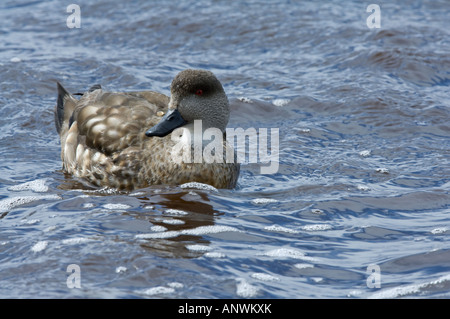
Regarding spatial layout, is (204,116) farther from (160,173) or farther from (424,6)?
(424,6)

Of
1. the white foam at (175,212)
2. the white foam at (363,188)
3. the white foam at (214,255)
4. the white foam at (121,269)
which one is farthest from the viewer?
the white foam at (363,188)

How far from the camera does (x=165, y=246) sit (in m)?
6.03

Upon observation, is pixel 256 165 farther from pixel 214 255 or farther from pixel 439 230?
pixel 214 255

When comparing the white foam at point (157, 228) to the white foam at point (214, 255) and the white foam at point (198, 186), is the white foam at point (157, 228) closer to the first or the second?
the white foam at point (214, 255)

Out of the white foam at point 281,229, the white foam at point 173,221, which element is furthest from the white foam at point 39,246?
the white foam at point 281,229

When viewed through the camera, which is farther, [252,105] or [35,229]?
[252,105]

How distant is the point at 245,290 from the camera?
17.6 ft

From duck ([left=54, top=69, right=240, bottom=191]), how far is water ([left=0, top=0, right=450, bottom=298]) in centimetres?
19

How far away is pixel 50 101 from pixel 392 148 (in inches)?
187

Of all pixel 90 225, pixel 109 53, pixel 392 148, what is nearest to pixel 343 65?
pixel 392 148

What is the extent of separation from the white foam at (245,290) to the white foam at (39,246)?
1.63 m

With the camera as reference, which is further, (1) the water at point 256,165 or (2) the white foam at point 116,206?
(2) the white foam at point 116,206

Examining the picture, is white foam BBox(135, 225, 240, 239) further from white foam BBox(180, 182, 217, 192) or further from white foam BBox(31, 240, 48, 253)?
white foam BBox(180, 182, 217, 192)

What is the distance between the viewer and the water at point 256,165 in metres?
5.62
